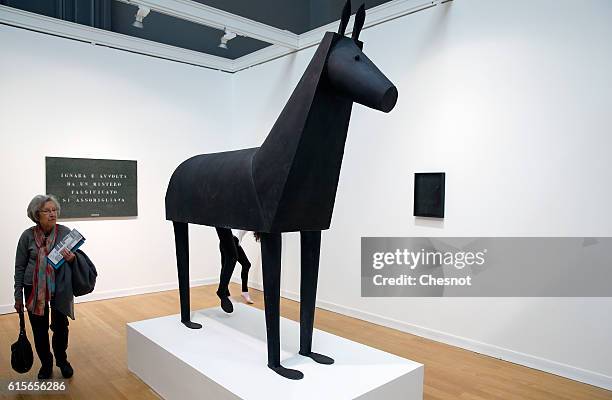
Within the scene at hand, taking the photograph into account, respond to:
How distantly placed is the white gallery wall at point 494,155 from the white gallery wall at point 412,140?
0.01 m

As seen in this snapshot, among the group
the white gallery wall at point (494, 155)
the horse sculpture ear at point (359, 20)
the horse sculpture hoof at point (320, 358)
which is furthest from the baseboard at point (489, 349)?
the horse sculpture ear at point (359, 20)

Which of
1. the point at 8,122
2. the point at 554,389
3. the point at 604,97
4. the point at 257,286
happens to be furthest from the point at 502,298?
the point at 8,122

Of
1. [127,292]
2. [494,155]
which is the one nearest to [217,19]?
[494,155]

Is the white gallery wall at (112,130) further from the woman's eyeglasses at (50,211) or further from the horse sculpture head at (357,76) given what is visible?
the horse sculpture head at (357,76)

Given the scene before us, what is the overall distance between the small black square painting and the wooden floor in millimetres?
1188

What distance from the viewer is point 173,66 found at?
6.04 m

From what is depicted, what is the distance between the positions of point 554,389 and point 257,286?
390 centimetres

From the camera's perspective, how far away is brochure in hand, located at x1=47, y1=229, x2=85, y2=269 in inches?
111

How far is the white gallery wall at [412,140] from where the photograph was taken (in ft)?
10.8

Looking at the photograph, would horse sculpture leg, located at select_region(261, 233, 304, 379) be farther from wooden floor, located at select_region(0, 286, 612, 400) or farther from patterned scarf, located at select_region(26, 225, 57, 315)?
patterned scarf, located at select_region(26, 225, 57, 315)

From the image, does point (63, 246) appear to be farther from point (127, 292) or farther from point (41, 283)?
point (127, 292)

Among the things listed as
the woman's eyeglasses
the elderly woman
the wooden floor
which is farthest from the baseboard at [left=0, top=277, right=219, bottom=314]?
the woman's eyeglasses

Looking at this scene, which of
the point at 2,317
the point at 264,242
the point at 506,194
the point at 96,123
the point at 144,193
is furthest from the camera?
the point at 144,193

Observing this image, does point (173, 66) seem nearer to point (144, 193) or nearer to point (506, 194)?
point (144, 193)
